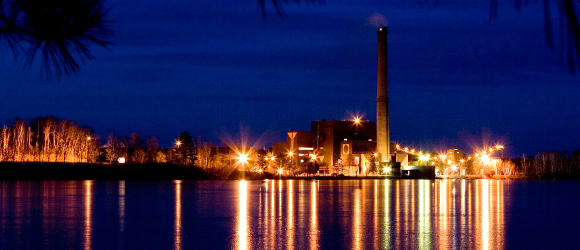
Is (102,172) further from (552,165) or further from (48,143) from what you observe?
(552,165)

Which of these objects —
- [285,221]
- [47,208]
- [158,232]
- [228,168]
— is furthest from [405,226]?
[228,168]

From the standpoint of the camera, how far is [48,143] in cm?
11788

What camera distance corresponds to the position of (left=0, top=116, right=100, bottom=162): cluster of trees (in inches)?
4294

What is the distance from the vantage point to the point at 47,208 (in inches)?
1291

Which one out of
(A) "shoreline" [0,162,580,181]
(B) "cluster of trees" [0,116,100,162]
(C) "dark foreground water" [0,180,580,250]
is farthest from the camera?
(B) "cluster of trees" [0,116,100,162]

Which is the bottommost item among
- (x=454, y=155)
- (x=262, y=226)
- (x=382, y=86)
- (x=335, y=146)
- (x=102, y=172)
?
(x=262, y=226)

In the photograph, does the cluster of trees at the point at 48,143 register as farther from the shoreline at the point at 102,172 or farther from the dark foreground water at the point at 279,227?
the dark foreground water at the point at 279,227

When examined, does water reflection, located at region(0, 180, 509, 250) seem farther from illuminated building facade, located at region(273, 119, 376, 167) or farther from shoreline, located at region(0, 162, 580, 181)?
illuminated building facade, located at region(273, 119, 376, 167)

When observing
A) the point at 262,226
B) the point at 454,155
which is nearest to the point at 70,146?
the point at 454,155

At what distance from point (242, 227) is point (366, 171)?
108m

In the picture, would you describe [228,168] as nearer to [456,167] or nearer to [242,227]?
[456,167]

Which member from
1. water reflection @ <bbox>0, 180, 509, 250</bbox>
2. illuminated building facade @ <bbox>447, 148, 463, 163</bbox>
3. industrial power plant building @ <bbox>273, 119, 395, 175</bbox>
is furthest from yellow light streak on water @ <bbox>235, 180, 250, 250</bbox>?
illuminated building facade @ <bbox>447, 148, 463, 163</bbox>

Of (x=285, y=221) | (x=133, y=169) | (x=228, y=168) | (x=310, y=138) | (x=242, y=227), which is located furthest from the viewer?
(x=310, y=138)

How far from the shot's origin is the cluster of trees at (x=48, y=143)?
358 feet
